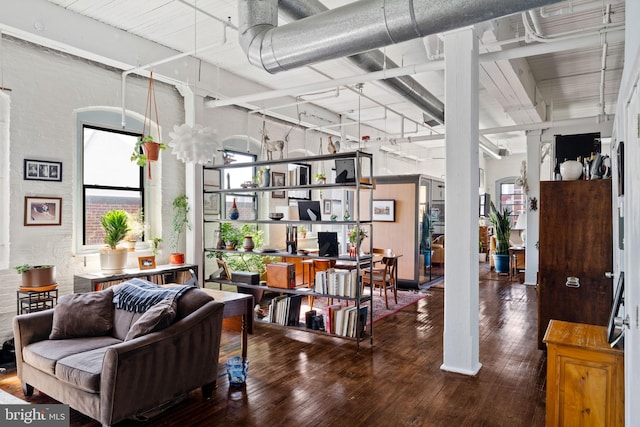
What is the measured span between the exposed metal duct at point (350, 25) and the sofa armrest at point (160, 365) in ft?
7.12

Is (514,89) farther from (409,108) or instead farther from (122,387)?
(122,387)

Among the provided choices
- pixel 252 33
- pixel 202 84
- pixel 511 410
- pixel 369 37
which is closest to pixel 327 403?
pixel 511 410

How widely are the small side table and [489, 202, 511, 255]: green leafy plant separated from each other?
9.08 m

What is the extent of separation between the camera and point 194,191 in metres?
6.68

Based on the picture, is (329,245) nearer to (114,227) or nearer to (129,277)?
(129,277)

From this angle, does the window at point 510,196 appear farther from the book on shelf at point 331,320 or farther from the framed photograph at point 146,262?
the framed photograph at point 146,262

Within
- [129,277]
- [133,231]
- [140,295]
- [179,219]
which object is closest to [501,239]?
[179,219]

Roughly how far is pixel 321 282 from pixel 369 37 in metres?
2.98

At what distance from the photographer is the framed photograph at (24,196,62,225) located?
4.98 m

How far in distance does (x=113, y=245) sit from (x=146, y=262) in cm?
57

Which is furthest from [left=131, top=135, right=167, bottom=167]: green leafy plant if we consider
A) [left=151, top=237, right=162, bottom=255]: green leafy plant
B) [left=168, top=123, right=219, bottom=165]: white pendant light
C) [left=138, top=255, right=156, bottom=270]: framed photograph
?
[left=151, top=237, right=162, bottom=255]: green leafy plant

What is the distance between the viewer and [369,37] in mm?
3102

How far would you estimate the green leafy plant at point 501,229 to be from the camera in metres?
10.5

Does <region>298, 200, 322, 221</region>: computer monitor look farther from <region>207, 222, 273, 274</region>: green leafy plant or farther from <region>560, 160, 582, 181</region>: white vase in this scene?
<region>560, 160, 582, 181</region>: white vase
